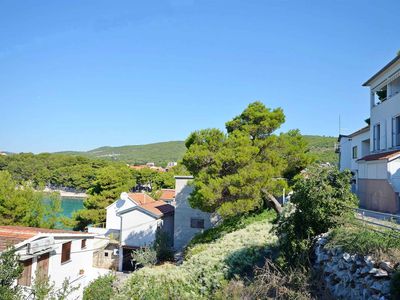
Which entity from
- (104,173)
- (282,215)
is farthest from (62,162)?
(282,215)

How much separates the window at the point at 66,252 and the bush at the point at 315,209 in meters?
11.5

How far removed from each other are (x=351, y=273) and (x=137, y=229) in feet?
63.9

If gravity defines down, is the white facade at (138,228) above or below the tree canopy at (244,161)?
below

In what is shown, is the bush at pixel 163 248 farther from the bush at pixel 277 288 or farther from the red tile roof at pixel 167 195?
the red tile roof at pixel 167 195

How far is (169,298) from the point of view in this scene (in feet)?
33.0

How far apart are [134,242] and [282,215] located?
54.1 feet

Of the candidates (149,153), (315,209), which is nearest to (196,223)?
(315,209)

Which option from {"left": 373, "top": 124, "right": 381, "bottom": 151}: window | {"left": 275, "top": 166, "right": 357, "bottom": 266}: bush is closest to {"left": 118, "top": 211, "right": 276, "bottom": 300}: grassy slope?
{"left": 275, "top": 166, "right": 357, "bottom": 266}: bush

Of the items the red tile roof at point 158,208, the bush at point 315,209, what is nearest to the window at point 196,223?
the red tile roof at point 158,208

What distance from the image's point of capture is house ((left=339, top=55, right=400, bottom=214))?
13961 millimetres

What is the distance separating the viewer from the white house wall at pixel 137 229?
2414 cm

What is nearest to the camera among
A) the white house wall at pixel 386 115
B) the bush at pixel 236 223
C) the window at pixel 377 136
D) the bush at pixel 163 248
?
the white house wall at pixel 386 115

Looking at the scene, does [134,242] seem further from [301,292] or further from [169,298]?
[301,292]

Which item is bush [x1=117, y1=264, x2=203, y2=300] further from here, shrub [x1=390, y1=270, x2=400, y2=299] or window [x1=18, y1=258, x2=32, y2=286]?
shrub [x1=390, y1=270, x2=400, y2=299]
